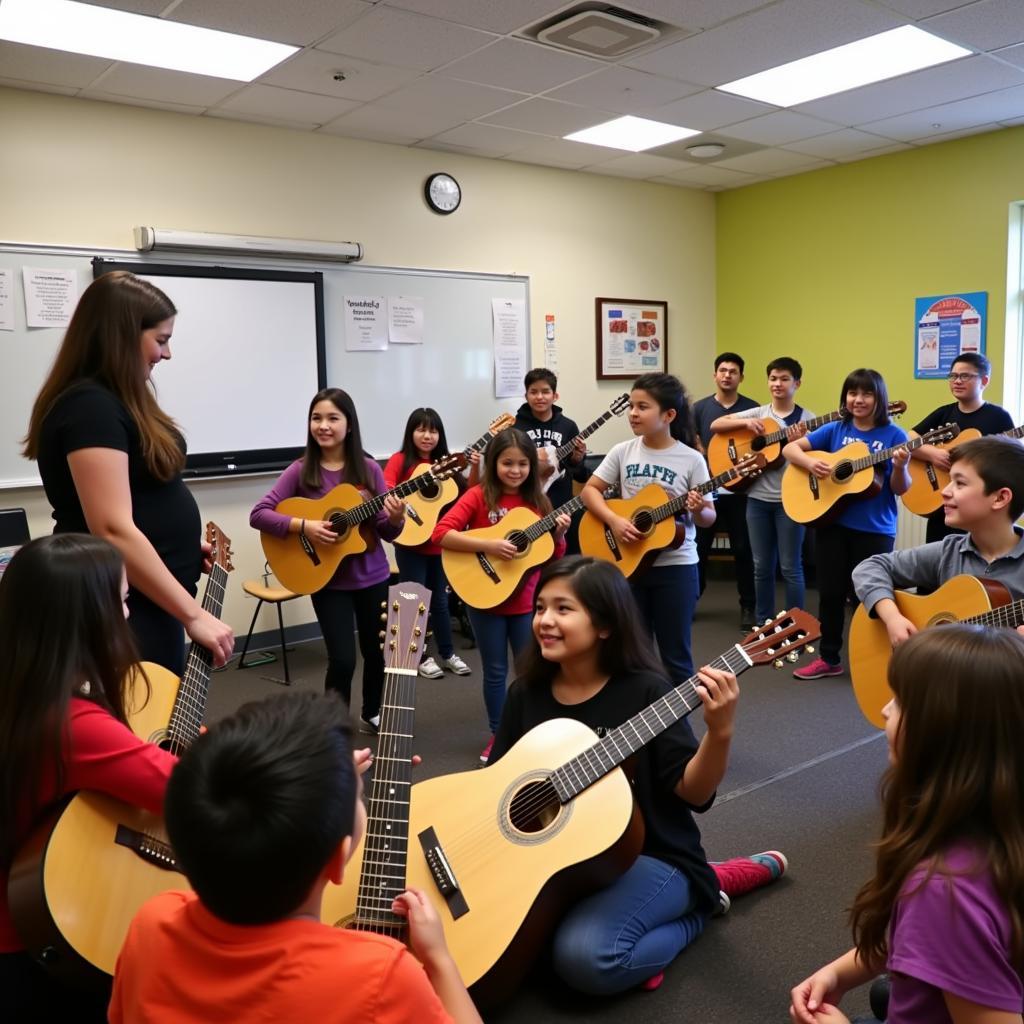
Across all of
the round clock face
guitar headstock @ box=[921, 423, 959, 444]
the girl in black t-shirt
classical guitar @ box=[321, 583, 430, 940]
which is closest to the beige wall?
the round clock face

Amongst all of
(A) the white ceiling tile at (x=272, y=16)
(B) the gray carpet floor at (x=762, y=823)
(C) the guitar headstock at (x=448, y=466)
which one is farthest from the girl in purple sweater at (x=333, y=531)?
(A) the white ceiling tile at (x=272, y=16)

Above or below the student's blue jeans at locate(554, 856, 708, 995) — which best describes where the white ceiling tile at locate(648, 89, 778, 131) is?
above

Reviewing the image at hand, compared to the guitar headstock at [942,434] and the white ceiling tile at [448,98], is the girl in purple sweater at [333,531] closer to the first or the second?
the white ceiling tile at [448,98]

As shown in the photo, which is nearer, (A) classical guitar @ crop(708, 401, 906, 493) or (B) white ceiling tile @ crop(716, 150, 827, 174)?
(A) classical guitar @ crop(708, 401, 906, 493)

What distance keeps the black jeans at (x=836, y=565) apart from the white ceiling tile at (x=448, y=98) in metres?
2.58

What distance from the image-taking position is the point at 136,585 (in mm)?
1974

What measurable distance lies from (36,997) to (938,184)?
20.0 feet

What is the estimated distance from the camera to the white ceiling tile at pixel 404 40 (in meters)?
3.45

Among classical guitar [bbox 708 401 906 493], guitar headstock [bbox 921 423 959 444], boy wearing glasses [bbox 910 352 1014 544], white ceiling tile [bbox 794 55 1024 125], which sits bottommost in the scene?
classical guitar [bbox 708 401 906 493]

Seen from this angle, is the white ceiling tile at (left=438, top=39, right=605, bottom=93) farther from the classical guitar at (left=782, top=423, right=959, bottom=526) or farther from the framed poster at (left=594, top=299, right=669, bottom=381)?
the framed poster at (left=594, top=299, right=669, bottom=381)

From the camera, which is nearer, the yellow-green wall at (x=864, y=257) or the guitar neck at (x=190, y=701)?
the guitar neck at (x=190, y=701)

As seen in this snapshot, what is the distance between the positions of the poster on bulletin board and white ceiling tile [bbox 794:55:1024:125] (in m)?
1.28

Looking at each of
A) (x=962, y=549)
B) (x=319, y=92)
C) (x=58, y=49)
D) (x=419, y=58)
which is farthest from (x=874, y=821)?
(x=58, y=49)

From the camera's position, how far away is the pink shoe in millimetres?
2348
